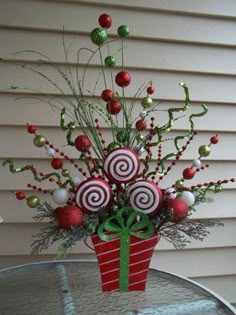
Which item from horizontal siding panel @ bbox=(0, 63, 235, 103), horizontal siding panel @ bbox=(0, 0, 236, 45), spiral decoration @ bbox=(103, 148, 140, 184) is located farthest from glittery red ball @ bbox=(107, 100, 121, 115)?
horizontal siding panel @ bbox=(0, 0, 236, 45)

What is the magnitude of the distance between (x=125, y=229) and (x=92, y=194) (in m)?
0.14

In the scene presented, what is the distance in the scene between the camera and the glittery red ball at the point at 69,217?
0.94 metres

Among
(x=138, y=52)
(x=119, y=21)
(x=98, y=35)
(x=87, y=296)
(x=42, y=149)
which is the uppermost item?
(x=119, y=21)

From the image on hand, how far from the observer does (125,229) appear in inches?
39.8

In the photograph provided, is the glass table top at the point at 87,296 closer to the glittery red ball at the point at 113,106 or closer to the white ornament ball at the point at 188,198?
the white ornament ball at the point at 188,198

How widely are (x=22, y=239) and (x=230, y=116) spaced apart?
3.18ft

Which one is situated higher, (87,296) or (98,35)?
(98,35)

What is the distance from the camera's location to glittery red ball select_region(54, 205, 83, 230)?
37.1 inches

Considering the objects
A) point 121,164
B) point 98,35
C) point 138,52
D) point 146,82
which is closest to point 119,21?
point 138,52

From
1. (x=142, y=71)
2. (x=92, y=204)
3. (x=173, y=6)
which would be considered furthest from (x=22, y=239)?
(x=173, y=6)

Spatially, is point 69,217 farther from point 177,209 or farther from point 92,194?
point 177,209

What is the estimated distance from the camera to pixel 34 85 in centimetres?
136

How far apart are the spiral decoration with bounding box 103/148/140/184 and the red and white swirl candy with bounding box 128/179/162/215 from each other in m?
0.04

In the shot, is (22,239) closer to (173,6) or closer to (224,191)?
(224,191)
